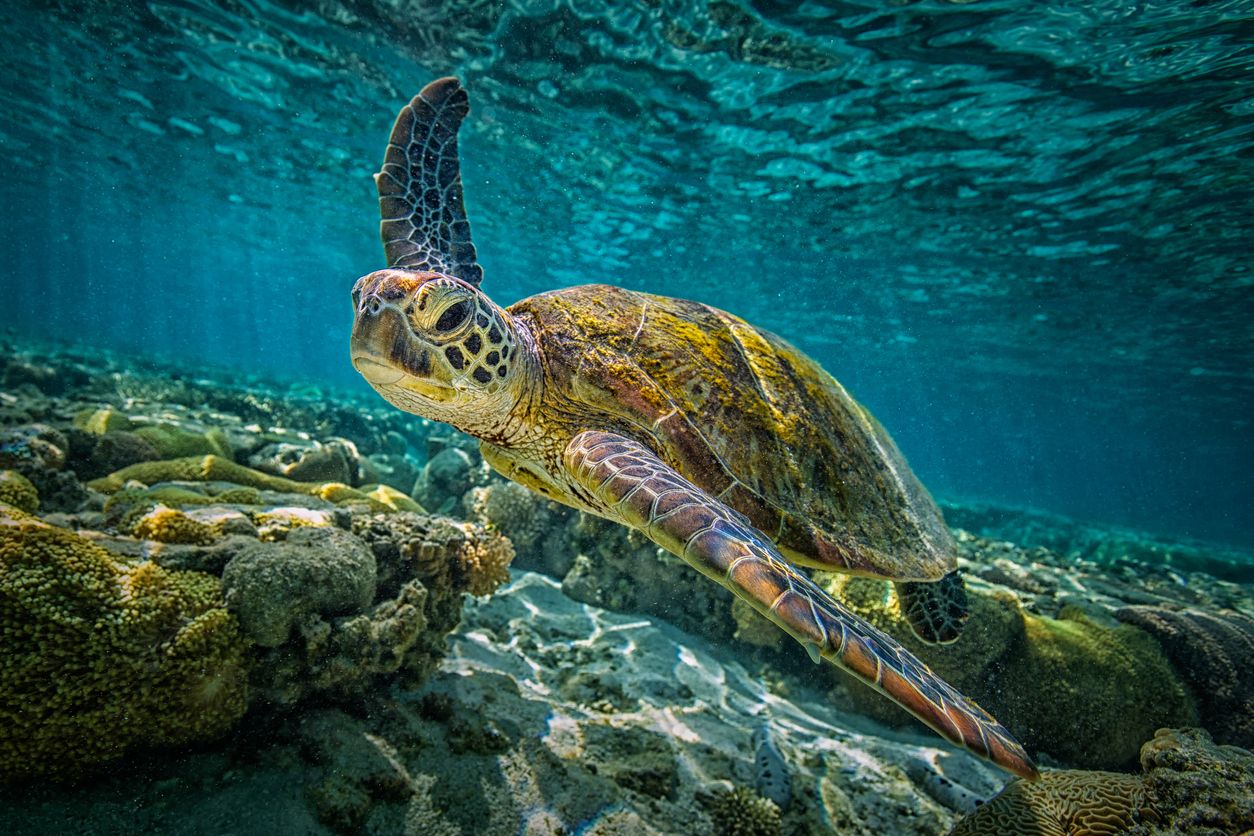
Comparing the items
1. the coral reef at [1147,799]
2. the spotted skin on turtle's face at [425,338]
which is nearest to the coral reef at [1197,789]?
the coral reef at [1147,799]

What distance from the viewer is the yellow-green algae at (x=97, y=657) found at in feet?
6.07

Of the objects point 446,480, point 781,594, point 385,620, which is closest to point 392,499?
point 446,480

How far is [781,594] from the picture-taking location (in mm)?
1825

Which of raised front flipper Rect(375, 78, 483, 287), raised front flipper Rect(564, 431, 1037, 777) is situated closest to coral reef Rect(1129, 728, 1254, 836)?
raised front flipper Rect(564, 431, 1037, 777)

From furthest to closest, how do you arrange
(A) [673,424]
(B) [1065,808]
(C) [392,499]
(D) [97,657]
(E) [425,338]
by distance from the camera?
(C) [392,499]
(A) [673,424]
(B) [1065,808]
(E) [425,338]
(D) [97,657]

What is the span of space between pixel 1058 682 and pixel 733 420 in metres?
3.85

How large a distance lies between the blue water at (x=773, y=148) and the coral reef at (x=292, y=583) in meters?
9.84

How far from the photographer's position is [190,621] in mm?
2180

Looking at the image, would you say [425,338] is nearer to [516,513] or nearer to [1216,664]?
[516,513]

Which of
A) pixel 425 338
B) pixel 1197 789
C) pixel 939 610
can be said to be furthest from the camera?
pixel 939 610

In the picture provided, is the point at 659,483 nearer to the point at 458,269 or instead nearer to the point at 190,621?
the point at 190,621

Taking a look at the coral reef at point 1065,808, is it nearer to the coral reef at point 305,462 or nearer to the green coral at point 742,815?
the green coral at point 742,815

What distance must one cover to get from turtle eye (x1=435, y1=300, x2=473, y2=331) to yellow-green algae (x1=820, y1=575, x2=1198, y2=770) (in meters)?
4.43

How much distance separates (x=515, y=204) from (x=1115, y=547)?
77.8 feet
